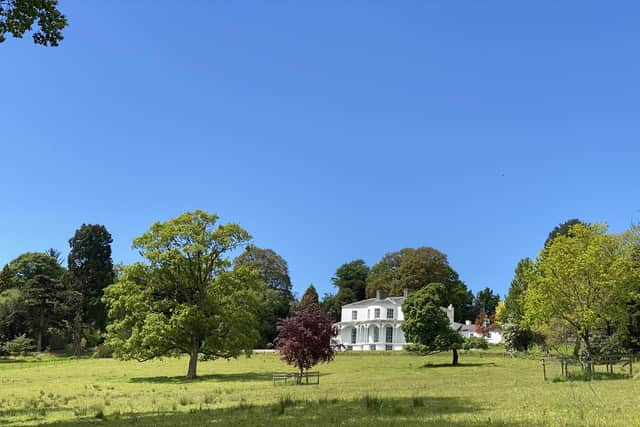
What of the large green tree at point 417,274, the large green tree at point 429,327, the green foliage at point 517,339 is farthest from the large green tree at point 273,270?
the large green tree at point 429,327

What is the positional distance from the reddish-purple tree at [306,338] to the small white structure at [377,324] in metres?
53.8

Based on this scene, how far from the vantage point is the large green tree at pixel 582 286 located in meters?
32.2

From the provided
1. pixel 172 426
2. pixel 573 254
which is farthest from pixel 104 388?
pixel 573 254

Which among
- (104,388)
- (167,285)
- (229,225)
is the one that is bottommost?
(104,388)

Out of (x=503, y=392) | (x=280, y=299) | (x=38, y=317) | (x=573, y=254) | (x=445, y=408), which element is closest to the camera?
(x=445, y=408)

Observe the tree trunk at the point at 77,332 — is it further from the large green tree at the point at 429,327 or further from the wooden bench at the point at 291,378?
the wooden bench at the point at 291,378

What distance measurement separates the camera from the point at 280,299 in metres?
101

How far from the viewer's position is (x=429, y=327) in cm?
5419

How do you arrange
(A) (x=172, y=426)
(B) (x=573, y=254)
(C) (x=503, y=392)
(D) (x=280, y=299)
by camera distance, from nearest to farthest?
(A) (x=172, y=426), (C) (x=503, y=392), (B) (x=573, y=254), (D) (x=280, y=299)

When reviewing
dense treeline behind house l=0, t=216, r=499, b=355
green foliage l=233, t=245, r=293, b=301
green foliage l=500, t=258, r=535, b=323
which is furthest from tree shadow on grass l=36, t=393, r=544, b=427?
green foliage l=233, t=245, r=293, b=301

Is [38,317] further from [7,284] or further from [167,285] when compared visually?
[167,285]

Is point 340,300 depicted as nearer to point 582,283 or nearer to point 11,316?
point 11,316

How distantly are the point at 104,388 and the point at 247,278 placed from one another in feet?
49.6

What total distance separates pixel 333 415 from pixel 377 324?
76.9m
